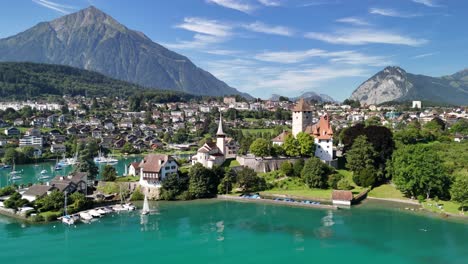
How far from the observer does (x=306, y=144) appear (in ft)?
141

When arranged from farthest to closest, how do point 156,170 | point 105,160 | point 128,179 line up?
point 105,160, point 128,179, point 156,170

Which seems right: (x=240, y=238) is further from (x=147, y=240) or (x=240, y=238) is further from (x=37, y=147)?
(x=37, y=147)

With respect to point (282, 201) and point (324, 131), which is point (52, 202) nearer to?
point (282, 201)

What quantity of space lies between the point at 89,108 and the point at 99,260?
355 feet

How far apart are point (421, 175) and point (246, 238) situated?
670 inches

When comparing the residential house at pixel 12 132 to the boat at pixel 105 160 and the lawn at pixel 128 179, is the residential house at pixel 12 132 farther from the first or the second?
the lawn at pixel 128 179

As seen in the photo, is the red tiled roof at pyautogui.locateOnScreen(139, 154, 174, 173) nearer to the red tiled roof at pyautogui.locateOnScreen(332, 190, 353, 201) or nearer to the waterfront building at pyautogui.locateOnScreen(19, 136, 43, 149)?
the red tiled roof at pyautogui.locateOnScreen(332, 190, 353, 201)

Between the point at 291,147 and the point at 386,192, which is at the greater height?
the point at 291,147

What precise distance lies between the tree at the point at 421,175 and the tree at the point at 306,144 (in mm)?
9492

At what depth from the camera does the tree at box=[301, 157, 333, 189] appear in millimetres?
38469

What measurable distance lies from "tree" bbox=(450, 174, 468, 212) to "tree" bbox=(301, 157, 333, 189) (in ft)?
36.4

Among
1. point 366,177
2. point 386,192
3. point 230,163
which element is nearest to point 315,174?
point 366,177

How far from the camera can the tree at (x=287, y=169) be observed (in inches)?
1609

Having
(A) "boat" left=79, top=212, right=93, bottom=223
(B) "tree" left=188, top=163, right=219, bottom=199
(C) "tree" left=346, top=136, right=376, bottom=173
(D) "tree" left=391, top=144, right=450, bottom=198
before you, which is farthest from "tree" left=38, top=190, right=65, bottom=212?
(D) "tree" left=391, top=144, right=450, bottom=198
